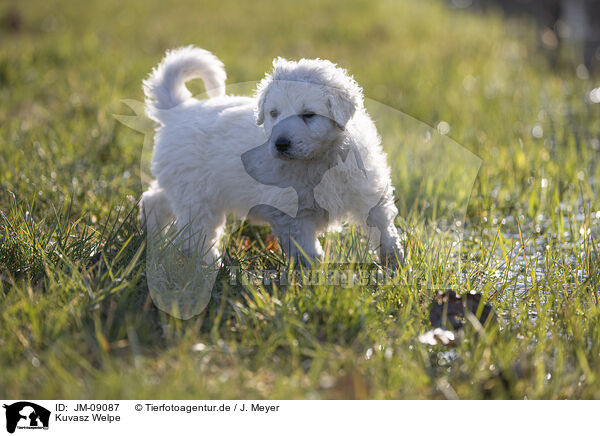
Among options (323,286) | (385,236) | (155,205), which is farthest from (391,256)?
(155,205)

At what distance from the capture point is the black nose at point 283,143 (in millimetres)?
3068

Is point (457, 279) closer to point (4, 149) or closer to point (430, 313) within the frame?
point (430, 313)

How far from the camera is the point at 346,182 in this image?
10.8ft

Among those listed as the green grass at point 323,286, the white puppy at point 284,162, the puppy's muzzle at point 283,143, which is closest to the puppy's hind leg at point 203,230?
the white puppy at point 284,162

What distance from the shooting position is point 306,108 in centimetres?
317

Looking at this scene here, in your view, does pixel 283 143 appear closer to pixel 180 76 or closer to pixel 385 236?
pixel 385 236

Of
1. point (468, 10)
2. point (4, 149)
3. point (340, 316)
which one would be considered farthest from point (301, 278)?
point (468, 10)

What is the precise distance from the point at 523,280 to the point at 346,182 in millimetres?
985

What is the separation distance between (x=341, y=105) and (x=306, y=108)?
176 mm
